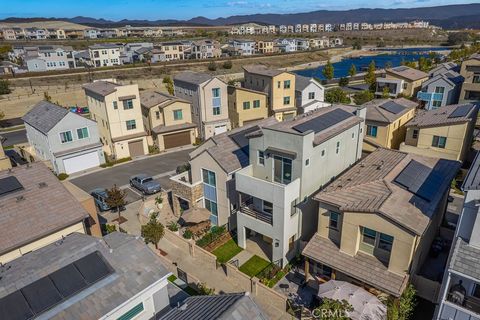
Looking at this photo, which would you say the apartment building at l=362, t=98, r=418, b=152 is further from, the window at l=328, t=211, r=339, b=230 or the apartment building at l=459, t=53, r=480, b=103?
the apartment building at l=459, t=53, r=480, b=103

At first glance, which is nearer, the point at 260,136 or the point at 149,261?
the point at 149,261

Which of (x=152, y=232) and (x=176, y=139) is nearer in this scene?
(x=152, y=232)

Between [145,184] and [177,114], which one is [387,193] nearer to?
[145,184]

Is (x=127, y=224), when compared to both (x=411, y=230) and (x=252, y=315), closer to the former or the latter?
(x=252, y=315)

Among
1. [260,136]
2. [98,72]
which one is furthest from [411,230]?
Result: [98,72]

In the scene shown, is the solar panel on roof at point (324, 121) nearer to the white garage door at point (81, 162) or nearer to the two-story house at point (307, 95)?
the two-story house at point (307, 95)

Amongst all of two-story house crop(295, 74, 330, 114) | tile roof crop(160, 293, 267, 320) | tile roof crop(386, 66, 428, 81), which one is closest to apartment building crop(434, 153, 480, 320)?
tile roof crop(160, 293, 267, 320)

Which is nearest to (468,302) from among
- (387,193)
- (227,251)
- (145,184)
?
(387,193)
